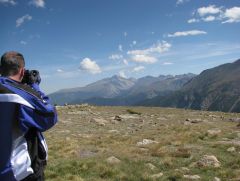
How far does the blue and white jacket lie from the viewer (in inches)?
236

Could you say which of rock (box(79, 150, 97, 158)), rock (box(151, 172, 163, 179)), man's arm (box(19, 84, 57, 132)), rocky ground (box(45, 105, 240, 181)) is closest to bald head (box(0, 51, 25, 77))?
man's arm (box(19, 84, 57, 132))

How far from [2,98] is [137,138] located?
54.5 feet

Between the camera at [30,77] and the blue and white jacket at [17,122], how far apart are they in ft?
0.84

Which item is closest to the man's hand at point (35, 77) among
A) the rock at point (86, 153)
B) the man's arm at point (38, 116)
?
the man's arm at point (38, 116)

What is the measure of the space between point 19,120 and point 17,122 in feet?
0.25

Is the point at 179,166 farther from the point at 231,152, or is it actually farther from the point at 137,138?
the point at 137,138

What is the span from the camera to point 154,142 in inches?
818

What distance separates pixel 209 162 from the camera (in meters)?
14.8

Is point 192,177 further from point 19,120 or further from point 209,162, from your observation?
point 19,120

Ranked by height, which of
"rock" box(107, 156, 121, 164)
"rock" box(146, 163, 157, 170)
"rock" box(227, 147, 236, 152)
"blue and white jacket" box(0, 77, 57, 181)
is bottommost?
"rock" box(146, 163, 157, 170)

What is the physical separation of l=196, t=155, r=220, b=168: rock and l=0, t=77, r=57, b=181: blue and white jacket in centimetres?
985

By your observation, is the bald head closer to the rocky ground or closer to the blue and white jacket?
the blue and white jacket

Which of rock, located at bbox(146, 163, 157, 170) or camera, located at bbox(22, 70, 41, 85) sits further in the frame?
rock, located at bbox(146, 163, 157, 170)

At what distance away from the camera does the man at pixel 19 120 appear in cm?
602
